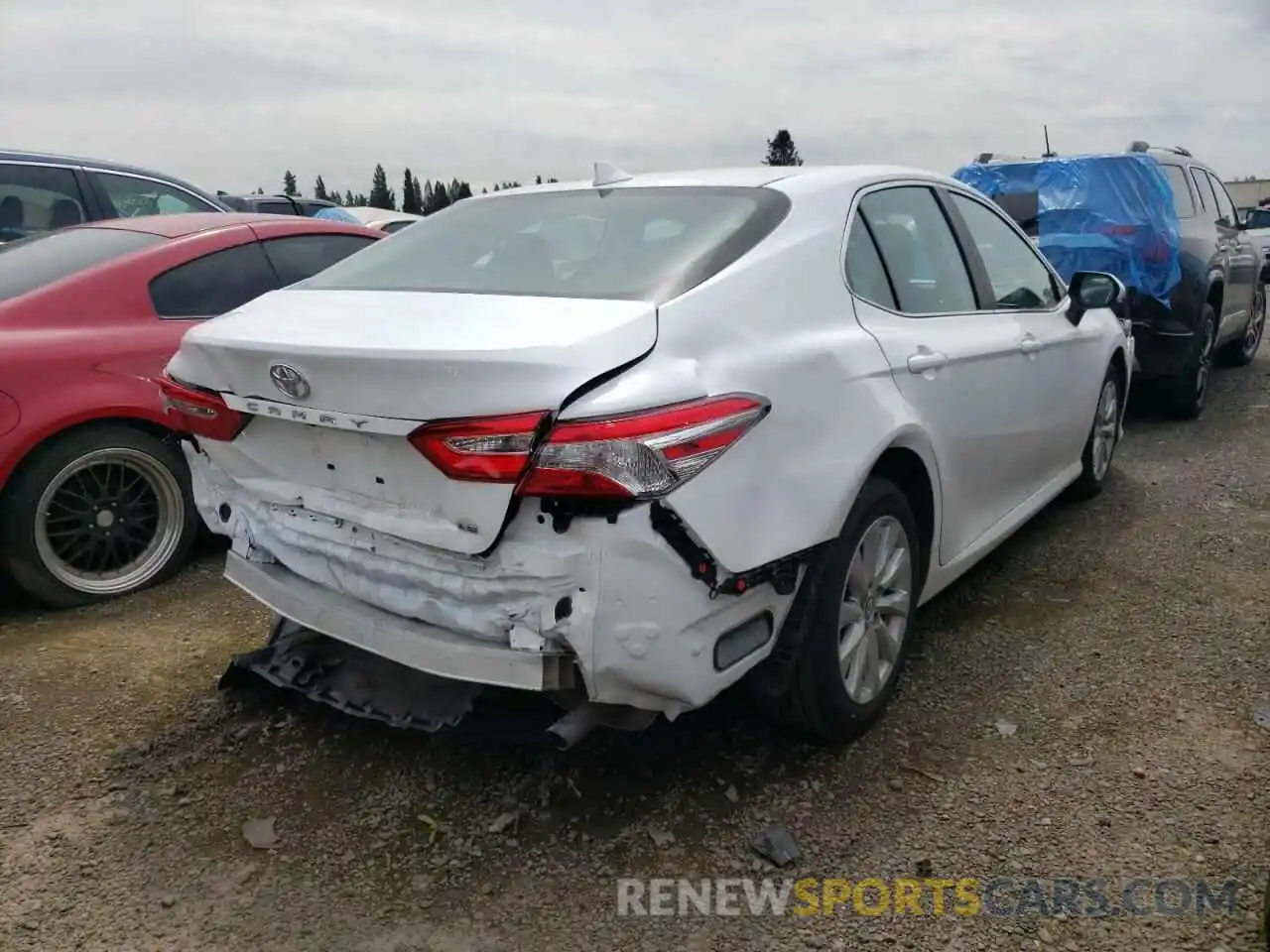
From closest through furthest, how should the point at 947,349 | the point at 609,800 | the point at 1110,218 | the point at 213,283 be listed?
the point at 609,800 < the point at 947,349 < the point at 213,283 < the point at 1110,218

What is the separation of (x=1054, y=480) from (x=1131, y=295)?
3117mm

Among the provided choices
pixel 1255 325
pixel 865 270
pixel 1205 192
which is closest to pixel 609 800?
pixel 865 270

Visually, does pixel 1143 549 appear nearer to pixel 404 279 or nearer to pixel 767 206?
pixel 767 206

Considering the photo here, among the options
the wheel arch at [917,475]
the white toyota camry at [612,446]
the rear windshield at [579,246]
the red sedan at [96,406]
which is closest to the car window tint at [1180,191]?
the white toyota camry at [612,446]

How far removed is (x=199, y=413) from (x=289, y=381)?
485mm

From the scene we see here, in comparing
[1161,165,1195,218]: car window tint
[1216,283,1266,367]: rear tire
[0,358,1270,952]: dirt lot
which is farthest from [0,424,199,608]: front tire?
[1216,283,1266,367]: rear tire

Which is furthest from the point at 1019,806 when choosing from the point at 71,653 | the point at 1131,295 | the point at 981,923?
the point at 1131,295

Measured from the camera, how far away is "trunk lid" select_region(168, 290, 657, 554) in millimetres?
2088

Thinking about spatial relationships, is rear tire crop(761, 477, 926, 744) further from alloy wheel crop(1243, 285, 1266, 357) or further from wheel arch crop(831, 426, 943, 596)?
alloy wheel crop(1243, 285, 1266, 357)

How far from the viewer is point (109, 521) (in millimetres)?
4008

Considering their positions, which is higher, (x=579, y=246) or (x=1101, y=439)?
(x=579, y=246)

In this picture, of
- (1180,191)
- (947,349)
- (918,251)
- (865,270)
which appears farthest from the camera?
(1180,191)

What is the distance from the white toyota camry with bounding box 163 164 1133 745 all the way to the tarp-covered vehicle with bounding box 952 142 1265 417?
3990 mm

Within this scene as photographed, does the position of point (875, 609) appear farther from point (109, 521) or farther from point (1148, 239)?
point (1148, 239)
